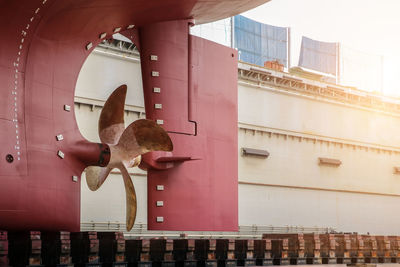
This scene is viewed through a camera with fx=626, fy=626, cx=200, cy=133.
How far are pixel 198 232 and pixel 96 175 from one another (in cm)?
1570

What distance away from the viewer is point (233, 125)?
15.8 m

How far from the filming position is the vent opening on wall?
31.1m

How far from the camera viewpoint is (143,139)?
1212 centimetres

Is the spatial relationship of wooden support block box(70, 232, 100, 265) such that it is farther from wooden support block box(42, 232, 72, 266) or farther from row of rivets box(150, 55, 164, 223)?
row of rivets box(150, 55, 164, 223)

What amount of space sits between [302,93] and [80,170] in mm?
26168

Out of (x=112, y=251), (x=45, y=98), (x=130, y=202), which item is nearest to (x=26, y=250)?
(x=112, y=251)

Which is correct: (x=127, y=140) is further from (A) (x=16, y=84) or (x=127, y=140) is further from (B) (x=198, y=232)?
(B) (x=198, y=232)

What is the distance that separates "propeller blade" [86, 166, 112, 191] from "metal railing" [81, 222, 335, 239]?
7175 mm

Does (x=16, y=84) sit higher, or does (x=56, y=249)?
(x=16, y=84)

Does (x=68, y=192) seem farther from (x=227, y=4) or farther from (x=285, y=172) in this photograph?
(x=285, y=172)

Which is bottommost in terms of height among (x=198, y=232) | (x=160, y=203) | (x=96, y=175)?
(x=198, y=232)

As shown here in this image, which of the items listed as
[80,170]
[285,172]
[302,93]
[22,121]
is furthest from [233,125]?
[302,93]

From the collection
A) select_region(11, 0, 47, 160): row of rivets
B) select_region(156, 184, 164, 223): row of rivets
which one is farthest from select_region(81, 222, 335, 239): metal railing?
select_region(11, 0, 47, 160): row of rivets

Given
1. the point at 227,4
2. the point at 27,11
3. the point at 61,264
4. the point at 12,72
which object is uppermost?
the point at 227,4
